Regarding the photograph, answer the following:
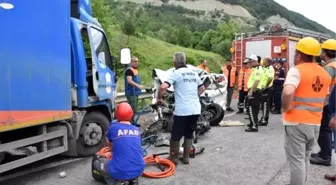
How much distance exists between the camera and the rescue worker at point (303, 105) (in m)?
4.24

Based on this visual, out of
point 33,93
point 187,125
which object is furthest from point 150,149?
point 33,93

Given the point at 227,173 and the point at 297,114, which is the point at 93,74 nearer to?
the point at 227,173

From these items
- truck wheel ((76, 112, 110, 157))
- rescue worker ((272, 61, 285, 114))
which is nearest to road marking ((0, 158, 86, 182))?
truck wheel ((76, 112, 110, 157))

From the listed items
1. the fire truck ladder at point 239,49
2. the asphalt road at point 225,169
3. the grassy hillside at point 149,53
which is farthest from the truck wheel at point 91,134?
the grassy hillside at point 149,53

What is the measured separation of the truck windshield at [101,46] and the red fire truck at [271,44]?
25.1 ft

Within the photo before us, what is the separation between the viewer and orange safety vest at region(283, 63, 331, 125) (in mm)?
4238

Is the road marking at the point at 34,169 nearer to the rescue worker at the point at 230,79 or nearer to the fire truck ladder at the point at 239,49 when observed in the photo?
the rescue worker at the point at 230,79

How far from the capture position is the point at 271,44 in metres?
13.4

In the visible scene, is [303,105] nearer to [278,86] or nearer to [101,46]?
[101,46]

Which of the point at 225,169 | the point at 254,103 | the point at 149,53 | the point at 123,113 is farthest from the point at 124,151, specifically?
the point at 149,53

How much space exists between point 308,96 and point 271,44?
31.3 ft

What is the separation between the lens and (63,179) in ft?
17.6

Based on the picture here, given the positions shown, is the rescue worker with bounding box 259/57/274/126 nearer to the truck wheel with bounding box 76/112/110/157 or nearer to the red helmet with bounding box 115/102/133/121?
the truck wheel with bounding box 76/112/110/157

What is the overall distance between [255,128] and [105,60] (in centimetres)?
392
